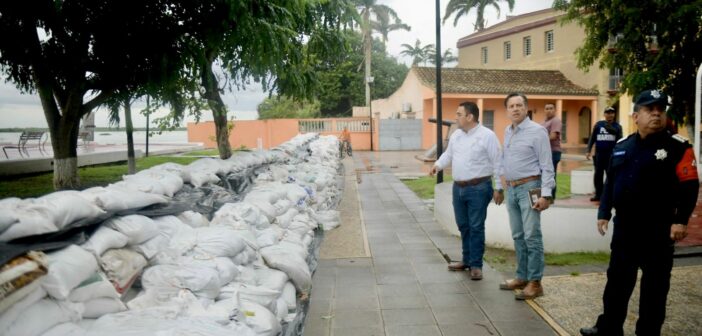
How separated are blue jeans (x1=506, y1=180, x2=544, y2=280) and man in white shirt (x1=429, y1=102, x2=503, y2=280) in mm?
337

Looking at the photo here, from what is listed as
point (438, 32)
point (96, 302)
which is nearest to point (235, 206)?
point (96, 302)

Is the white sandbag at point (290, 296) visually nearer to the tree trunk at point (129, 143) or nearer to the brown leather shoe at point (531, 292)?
the brown leather shoe at point (531, 292)

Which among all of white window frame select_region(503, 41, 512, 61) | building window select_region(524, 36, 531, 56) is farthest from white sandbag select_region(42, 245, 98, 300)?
white window frame select_region(503, 41, 512, 61)

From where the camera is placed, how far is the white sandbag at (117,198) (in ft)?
8.93

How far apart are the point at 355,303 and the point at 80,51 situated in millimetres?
5646

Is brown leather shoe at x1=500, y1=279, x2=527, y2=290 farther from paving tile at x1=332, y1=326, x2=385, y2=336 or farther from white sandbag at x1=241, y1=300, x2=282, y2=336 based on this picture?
white sandbag at x1=241, y1=300, x2=282, y2=336

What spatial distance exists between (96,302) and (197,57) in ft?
17.0

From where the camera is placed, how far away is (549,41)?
2789 cm

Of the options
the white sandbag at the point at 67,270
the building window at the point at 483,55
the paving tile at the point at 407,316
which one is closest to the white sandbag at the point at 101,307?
the white sandbag at the point at 67,270

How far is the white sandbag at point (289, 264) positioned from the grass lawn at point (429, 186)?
248 inches

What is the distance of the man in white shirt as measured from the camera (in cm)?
447

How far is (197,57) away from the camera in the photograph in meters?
6.82

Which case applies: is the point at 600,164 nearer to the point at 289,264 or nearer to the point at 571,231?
the point at 571,231

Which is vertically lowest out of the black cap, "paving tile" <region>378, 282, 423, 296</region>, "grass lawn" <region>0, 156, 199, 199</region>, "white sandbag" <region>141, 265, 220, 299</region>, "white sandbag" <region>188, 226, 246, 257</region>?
"paving tile" <region>378, 282, 423, 296</region>
